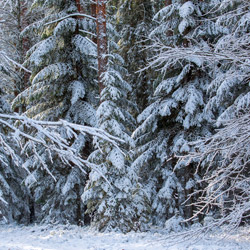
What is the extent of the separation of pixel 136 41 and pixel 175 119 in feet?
23.2

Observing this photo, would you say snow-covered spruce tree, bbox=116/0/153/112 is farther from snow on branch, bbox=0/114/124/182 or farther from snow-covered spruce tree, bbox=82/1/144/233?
snow on branch, bbox=0/114/124/182

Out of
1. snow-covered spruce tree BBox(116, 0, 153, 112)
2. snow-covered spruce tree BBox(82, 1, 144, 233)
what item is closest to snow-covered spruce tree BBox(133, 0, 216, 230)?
snow-covered spruce tree BBox(82, 1, 144, 233)

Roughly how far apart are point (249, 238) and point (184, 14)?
24.9 feet

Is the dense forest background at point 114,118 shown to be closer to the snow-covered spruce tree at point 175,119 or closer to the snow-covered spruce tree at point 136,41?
the snow-covered spruce tree at point 175,119

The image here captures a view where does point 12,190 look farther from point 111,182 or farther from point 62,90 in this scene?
point 111,182

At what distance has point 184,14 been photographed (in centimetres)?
A: 1093

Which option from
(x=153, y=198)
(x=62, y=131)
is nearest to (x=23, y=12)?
(x=62, y=131)

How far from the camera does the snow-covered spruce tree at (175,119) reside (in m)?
11.6

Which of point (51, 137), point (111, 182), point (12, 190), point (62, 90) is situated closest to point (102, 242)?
point (111, 182)

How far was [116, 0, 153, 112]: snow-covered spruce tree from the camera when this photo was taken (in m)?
18.0

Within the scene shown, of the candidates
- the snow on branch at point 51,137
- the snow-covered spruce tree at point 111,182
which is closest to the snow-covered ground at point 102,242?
the snow-covered spruce tree at point 111,182

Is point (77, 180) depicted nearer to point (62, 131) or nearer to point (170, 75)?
point (62, 131)

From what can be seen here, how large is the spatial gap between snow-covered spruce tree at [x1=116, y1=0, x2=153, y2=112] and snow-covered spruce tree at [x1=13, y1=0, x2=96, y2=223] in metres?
4.97

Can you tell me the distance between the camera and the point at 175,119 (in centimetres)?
1284
